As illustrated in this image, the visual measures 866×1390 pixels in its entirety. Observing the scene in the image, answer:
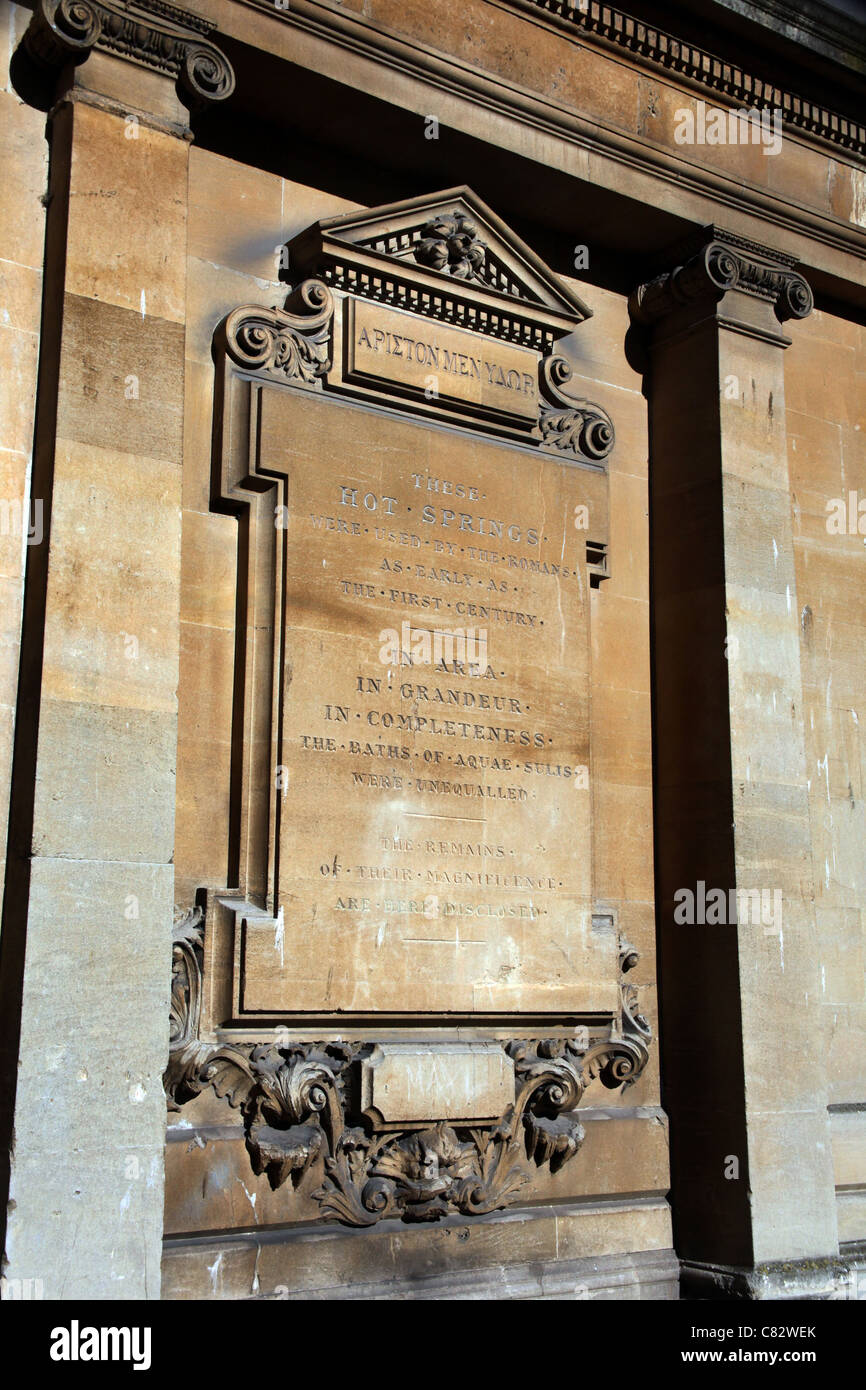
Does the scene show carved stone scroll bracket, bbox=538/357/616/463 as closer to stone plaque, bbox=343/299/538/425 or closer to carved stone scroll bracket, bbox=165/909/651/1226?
stone plaque, bbox=343/299/538/425

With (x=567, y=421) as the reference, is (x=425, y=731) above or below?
below

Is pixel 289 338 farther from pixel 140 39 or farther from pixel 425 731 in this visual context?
pixel 425 731

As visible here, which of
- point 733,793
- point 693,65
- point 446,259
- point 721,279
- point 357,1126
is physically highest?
point 693,65

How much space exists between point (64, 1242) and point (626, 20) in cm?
855

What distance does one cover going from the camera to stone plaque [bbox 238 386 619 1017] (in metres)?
8.29

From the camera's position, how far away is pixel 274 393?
8.61 metres

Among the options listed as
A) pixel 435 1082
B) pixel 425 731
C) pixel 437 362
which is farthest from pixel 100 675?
pixel 437 362

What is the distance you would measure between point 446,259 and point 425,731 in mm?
3090

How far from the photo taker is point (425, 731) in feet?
29.0

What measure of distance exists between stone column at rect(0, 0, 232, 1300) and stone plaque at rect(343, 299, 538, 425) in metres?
1.42

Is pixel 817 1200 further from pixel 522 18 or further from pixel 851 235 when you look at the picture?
pixel 522 18

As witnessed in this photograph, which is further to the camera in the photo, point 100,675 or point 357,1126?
point 357,1126

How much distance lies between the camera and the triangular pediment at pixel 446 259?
902 cm

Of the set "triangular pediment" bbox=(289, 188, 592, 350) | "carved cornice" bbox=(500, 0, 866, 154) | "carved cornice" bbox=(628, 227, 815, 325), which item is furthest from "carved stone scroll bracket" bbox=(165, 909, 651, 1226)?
"carved cornice" bbox=(500, 0, 866, 154)
